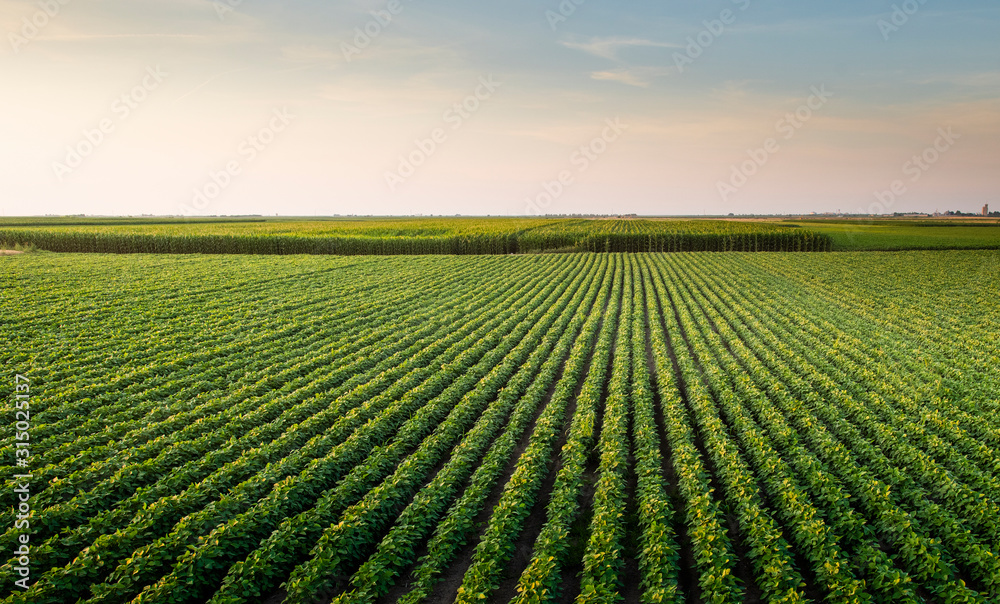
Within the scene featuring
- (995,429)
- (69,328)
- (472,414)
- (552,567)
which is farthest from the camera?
(69,328)

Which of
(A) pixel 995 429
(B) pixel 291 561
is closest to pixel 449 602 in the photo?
(B) pixel 291 561

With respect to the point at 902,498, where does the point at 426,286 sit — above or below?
above

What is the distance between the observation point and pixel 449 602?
6.52 metres

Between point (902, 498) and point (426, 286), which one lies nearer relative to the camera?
point (902, 498)

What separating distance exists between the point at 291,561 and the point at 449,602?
91.8 inches

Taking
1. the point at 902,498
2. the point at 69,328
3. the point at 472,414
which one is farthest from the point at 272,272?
the point at 902,498

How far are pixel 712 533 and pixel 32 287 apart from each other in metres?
35.0

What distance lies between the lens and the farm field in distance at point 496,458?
20.7 ft

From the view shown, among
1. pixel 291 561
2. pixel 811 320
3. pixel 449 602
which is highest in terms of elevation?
pixel 811 320

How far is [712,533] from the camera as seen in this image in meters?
6.81

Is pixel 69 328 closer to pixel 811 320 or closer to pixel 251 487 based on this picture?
pixel 251 487

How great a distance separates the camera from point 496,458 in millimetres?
9195

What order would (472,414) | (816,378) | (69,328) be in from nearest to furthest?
(472,414), (816,378), (69,328)

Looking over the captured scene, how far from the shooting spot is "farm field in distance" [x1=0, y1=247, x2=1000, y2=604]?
630 cm
